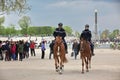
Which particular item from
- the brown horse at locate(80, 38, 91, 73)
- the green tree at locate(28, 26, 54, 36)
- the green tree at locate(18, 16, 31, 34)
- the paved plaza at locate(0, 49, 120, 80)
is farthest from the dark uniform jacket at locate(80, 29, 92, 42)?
the green tree at locate(28, 26, 54, 36)

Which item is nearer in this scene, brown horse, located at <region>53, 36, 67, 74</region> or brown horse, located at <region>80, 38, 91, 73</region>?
brown horse, located at <region>53, 36, 67, 74</region>

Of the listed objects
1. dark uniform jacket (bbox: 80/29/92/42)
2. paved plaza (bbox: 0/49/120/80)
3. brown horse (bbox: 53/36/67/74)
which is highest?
dark uniform jacket (bbox: 80/29/92/42)

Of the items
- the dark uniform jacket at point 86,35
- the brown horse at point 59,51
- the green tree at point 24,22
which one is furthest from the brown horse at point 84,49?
the green tree at point 24,22

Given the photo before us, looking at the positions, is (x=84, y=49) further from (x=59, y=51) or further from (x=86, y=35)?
(x=59, y=51)

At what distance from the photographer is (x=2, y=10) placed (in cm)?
4509

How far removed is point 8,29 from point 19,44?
112693mm

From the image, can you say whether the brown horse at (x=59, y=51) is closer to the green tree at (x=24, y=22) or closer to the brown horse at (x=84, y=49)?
the brown horse at (x=84, y=49)

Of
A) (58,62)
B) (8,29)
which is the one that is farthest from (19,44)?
(8,29)

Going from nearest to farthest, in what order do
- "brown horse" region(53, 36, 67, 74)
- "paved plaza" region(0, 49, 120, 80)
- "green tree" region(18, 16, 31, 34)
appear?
"paved plaza" region(0, 49, 120, 80) → "brown horse" region(53, 36, 67, 74) → "green tree" region(18, 16, 31, 34)

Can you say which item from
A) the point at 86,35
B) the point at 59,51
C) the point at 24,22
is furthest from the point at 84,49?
the point at 24,22

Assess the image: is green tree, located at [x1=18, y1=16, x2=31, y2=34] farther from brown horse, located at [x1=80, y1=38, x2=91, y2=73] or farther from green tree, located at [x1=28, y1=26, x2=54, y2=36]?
brown horse, located at [x1=80, y1=38, x2=91, y2=73]

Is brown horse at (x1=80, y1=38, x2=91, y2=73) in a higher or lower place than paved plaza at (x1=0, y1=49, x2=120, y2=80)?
higher

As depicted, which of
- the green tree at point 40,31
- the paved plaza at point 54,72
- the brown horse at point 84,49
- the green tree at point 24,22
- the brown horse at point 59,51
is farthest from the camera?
the green tree at point 40,31

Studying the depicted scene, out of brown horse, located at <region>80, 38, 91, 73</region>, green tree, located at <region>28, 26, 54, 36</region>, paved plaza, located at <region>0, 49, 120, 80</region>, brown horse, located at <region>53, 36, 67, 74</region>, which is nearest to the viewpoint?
paved plaza, located at <region>0, 49, 120, 80</region>
